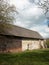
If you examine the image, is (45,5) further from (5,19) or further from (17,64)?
(17,64)

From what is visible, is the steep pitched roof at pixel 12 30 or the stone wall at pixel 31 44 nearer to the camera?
the steep pitched roof at pixel 12 30

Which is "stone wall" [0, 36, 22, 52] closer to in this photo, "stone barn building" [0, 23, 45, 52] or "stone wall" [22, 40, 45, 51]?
"stone barn building" [0, 23, 45, 52]

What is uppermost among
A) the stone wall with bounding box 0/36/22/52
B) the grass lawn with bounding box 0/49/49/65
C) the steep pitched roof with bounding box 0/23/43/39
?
the steep pitched roof with bounding box 0/23/43/39

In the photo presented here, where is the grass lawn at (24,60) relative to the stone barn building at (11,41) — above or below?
below

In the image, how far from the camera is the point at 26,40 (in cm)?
4556

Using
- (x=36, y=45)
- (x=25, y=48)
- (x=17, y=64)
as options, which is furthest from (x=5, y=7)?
(x=36, y=45)

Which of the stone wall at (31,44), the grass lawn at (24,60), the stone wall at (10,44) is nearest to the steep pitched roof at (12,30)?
the stone wall at (10,44)

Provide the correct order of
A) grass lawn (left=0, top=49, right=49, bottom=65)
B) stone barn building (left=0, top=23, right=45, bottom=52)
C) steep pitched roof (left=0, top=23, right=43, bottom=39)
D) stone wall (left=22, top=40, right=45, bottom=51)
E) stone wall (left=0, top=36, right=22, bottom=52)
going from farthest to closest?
stone wall (left=22, top=40, right=45, bottom=51), stone wall (left=0, top=36, right=22, bottom=52), stone barn building (left=0, top=23, right=45, bottom=52), steep pitched roof (left=0, top=23, right=43, bottom=39), grass lawn (left=0, top=49, right=49, bottom=65)

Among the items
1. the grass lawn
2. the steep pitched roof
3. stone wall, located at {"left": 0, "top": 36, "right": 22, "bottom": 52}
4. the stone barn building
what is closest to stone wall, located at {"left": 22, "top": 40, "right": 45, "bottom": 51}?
the stone barn building

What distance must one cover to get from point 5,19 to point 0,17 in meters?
0.92

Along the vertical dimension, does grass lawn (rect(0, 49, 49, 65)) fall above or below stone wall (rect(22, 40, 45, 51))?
below

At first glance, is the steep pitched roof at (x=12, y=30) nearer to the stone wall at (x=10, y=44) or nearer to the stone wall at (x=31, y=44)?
the stone wall at (x=10, y=44)

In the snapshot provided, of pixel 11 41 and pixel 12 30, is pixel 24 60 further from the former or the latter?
pixel 12 30

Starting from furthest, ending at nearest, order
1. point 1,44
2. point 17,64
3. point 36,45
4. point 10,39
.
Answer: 1. point 36,45
2. point 10,39
3. point 1,44
4. point 17,64
